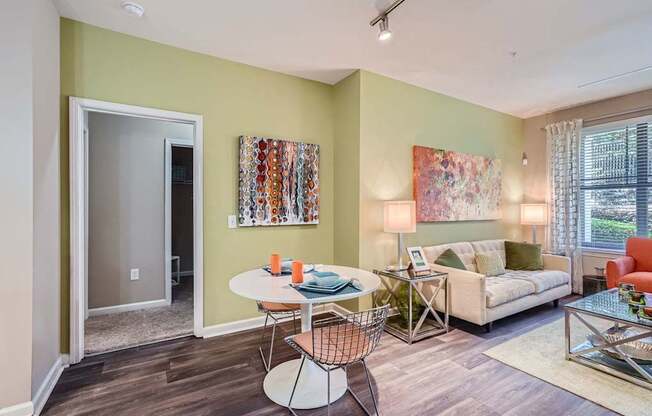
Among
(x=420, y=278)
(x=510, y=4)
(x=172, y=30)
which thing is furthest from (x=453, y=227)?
(x=172, y=30)

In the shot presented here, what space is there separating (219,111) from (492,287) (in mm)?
3236

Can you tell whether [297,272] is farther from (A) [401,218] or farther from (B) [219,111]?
(B) [219,111]

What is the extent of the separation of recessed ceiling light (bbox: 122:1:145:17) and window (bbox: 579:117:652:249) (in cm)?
555

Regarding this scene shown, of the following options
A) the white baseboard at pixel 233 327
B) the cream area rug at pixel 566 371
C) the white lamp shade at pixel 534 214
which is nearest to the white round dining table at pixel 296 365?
the white baseboard at pixel 233 327

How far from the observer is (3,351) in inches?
68.2

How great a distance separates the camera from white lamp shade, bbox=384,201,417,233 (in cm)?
316

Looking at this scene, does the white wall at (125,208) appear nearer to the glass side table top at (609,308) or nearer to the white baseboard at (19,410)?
the white baseboard at (19,410)

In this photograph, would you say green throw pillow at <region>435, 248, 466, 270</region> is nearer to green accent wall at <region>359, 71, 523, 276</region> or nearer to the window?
green accent wall at <region>359, 71, 523, 276</region>

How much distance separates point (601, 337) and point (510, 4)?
8.43 ft

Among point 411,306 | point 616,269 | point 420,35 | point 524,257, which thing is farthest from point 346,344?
point 616,269

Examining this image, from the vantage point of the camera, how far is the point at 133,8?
224cm

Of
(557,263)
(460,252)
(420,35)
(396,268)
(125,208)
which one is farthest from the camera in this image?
(557,263)

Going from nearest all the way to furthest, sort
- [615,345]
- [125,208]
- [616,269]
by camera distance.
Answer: [615,345]
[616,269]
[125,208]

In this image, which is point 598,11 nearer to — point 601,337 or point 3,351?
point 601,337
